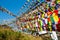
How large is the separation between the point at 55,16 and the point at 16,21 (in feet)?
40.9

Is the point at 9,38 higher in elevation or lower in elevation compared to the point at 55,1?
lower

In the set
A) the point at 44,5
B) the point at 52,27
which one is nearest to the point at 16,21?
the point at 44,5

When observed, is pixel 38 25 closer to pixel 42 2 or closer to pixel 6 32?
pixel 42 2

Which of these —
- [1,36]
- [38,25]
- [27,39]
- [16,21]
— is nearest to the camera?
[1,36]

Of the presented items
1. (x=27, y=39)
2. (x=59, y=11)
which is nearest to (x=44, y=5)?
(x=59, y=11)

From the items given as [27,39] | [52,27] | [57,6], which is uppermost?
[57,6]

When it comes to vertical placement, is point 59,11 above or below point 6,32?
above

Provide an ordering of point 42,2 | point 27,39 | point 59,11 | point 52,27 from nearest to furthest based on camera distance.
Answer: point 27,39 → point 59,11 → point 52,27 → point 42,2

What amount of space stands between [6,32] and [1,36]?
0.46m

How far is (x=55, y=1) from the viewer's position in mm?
11375

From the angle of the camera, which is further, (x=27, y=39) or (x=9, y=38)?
(x=27, y=39)

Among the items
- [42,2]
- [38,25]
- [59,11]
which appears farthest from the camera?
[38,25]

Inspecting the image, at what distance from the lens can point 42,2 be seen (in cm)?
1388

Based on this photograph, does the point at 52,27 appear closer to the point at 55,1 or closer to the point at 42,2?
the point at 55,1
